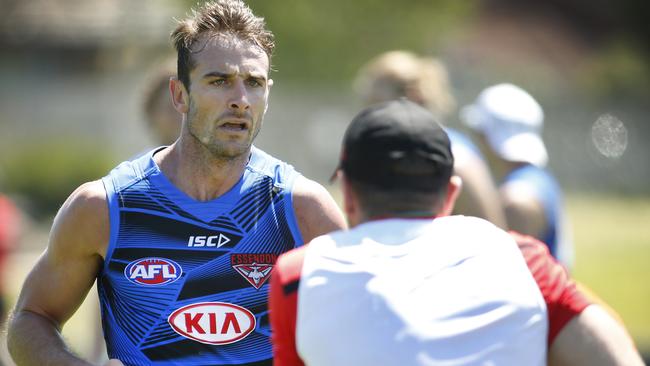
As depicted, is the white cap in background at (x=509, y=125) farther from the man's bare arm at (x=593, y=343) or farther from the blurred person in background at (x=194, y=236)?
the man's bare arm at (x=593, y=343)

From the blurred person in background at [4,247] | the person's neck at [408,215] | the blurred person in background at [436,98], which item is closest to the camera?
the person's neck at [408,215]

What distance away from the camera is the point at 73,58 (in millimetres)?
35125

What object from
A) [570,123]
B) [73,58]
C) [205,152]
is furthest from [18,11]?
[205,152]

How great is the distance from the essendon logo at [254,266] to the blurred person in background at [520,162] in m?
2.37

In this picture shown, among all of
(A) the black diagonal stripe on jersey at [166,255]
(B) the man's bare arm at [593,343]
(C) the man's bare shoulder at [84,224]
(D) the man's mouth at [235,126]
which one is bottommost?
(A) the black diagonal stripe on jersey at [166,255]

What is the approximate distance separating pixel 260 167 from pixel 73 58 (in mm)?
32491

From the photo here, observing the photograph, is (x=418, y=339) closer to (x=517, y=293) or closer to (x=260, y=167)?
(x=517, y=293)

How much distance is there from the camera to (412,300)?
107 inches

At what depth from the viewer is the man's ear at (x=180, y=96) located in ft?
13.2

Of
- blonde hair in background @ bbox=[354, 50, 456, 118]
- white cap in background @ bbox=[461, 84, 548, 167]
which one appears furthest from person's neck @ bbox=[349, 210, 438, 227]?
white cap in background @ bbox=[461, 84, 548, 167]

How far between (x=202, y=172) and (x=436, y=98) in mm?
2452

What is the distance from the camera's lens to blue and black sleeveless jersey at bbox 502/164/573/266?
19.7ft

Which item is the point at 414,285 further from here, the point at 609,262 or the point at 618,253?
the point at 618,253

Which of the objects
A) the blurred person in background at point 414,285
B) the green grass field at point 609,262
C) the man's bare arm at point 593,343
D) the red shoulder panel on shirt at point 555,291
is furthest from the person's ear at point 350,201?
the green grass field at point 609,262
